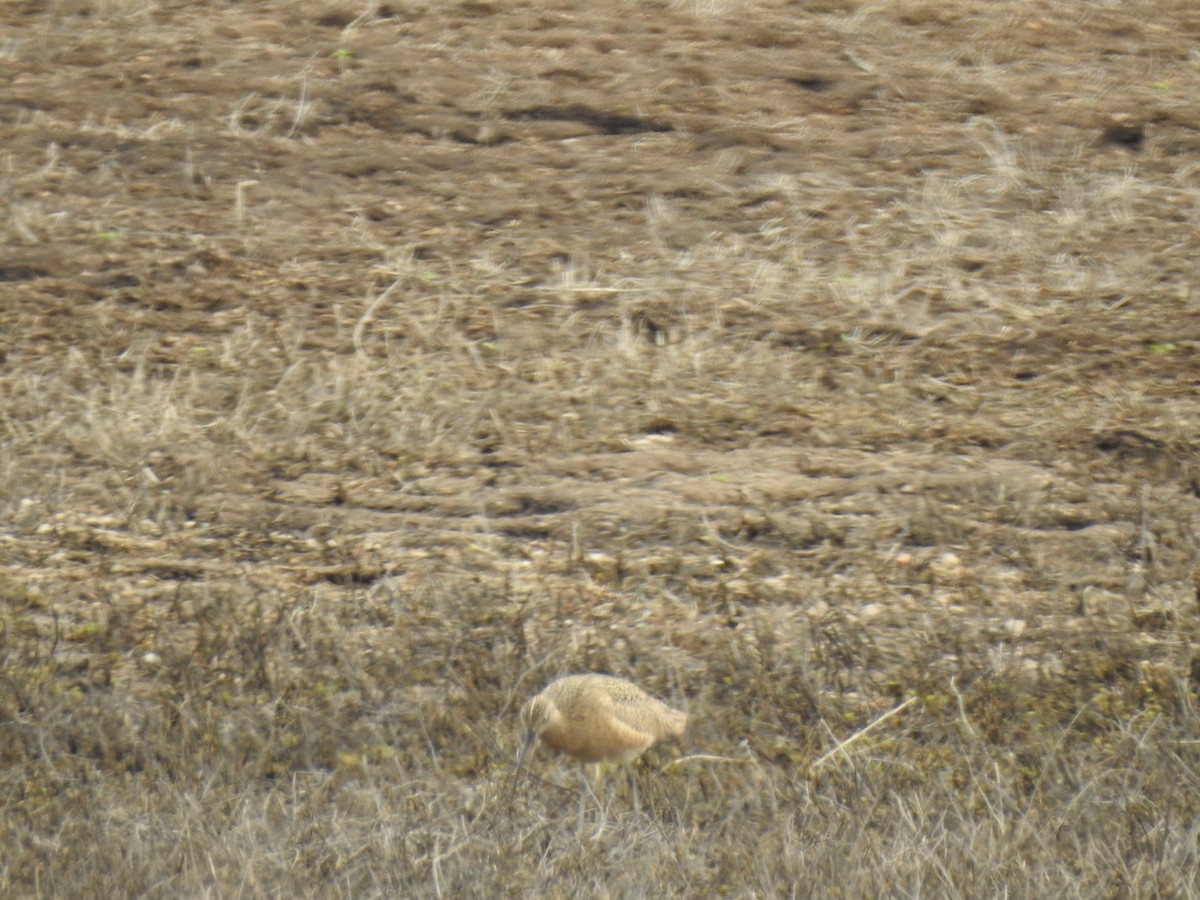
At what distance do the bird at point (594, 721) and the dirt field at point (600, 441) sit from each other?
75 mm

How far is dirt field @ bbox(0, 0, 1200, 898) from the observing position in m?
3.37

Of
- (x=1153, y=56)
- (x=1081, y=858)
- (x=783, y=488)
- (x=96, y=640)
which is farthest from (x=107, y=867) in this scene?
(x=1153, y=56)

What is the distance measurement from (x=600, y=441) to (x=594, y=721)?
177cm

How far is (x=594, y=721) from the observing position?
347 cm

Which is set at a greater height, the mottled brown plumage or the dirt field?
the mottled brown plumage

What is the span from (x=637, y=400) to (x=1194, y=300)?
2.01 meters

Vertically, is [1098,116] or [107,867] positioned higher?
[107,867]

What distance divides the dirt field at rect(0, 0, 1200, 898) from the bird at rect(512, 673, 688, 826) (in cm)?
7

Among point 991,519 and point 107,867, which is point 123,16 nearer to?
point 991,519

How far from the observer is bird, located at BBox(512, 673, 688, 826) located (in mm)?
3471

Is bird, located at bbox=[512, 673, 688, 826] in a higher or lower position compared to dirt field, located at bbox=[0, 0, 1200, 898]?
higher

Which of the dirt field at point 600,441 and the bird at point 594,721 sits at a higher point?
the bird at point 594,721

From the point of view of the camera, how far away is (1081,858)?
309 cm

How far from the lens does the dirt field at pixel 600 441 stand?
3373 millimetres
